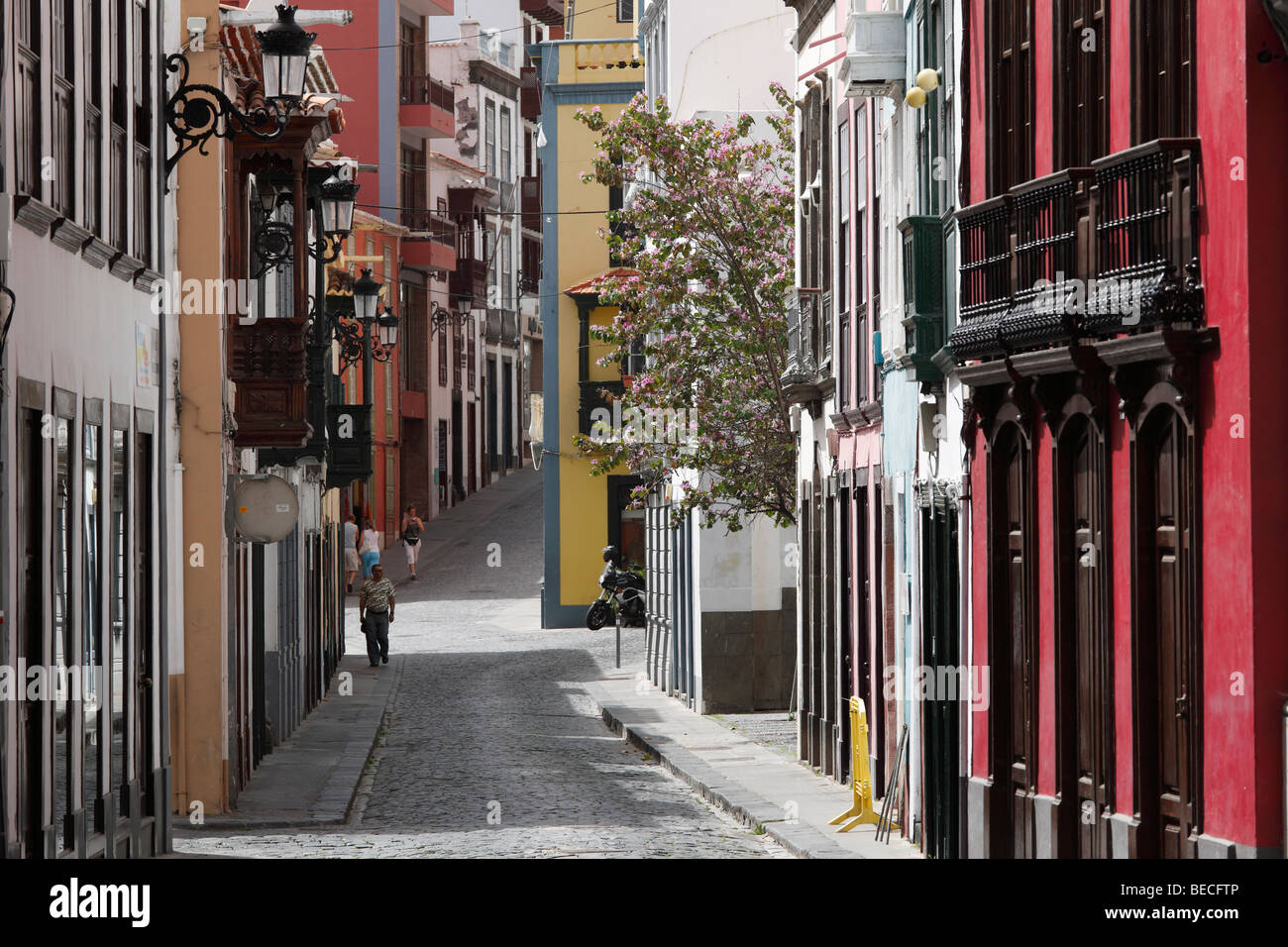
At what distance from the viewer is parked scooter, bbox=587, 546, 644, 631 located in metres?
43.3

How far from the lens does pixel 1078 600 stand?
13008 mm

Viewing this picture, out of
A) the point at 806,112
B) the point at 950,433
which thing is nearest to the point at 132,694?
the point at 950,433

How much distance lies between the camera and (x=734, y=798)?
19.9 metres

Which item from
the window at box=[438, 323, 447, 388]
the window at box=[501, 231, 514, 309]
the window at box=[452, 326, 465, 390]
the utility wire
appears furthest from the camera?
the window at box=[501, 231, 514, 309]

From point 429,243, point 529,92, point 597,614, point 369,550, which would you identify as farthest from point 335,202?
point 529,92

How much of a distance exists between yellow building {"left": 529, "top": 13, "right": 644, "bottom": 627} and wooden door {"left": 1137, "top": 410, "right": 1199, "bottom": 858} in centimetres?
3515

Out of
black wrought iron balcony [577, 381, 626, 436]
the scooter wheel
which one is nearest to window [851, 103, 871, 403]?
the scooter wheel

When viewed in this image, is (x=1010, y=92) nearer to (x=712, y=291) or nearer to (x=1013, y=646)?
(x=1013, y=646)

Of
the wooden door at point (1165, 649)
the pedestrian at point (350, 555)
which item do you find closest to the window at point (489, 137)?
the pedestrian at point (350, 555)

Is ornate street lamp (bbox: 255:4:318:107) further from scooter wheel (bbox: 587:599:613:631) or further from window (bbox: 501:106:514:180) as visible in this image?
window (bbox: 501:106:514:180)

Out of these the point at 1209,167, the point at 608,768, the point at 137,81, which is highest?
the point at 137,81

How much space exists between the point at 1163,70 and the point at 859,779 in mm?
7423
